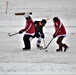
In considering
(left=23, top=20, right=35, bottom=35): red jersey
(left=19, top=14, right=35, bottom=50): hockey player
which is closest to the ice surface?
(left=19, top=14, right=35, bottom=50): hockey player

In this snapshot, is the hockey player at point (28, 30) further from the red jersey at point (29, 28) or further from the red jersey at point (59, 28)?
the red jersey at point (59, 28)

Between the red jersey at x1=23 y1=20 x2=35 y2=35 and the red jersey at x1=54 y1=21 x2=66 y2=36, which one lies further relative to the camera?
the red jersey at x1=23 y1=20 x2=35 y2=35

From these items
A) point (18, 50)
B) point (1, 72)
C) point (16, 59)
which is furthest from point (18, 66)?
point (18, 50)

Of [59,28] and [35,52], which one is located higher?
[59,28]

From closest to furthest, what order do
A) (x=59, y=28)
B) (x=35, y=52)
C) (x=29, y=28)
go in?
1. (x=35, y=52)
2. (x=59, y=28)
3. (x=29, y=28)

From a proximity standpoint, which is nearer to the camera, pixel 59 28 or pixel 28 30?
pixel 59 28

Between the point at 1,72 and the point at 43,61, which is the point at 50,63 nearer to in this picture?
the point at 43,61

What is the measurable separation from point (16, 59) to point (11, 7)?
17.8 metres

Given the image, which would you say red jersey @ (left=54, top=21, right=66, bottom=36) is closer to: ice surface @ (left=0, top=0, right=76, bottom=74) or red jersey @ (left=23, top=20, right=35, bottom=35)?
ice surface @ (left=0, top=0, right=76, bottom=74)

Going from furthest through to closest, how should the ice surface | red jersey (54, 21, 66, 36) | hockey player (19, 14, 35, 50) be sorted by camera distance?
hockey player (19, 14, 35, 50)
red jersey (54, 21, 66, 36)
the ice surface

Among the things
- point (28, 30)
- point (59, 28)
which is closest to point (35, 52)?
point (28, 30)

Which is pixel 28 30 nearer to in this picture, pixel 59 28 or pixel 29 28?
pixel 29 28

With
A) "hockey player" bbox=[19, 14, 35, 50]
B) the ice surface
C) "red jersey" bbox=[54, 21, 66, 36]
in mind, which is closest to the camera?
the ice surface

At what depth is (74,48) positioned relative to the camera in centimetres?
1295
